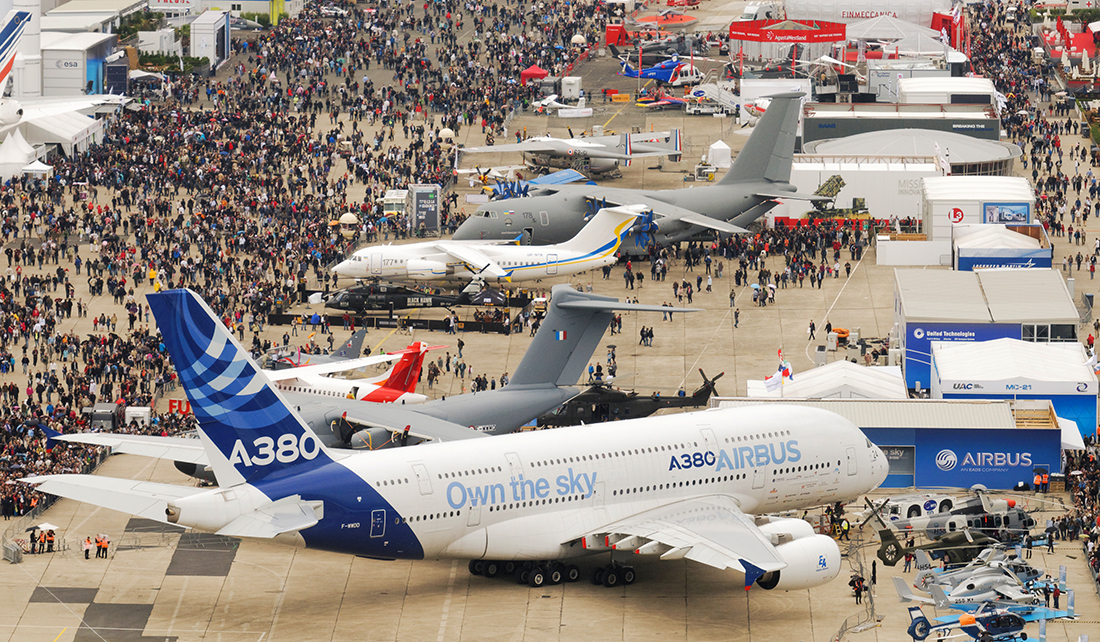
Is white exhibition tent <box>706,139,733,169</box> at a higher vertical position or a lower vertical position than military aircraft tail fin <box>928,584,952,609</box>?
higher

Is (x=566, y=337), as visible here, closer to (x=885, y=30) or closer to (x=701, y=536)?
(x=701, y=536)

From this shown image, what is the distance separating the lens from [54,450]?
72000mm

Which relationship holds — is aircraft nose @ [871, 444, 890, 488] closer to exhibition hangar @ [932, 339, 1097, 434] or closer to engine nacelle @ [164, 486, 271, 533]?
exhibition hangar @ [932, 339, 1097, 434]

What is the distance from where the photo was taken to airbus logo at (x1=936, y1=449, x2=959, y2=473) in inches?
2746

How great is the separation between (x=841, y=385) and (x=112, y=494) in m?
34.8

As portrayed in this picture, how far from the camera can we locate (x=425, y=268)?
10125 cm

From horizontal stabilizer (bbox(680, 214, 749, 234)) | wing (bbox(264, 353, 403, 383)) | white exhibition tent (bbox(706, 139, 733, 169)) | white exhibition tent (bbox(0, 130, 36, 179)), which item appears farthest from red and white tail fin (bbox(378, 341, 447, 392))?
white exhibition tent (bbox(706, 139, 733, 169))

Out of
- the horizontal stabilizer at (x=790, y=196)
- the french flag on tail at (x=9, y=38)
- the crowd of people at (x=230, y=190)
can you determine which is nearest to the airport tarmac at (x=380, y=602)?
the crowd of people at (x=230, y=190)

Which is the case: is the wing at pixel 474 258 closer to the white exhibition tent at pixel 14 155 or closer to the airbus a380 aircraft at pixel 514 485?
the white exhibition tent at pixel 14 155

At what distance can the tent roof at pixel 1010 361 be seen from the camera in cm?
7631

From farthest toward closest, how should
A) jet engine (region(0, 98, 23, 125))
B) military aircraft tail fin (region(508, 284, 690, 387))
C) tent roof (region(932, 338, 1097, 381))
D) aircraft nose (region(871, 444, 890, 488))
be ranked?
jet engine (region(0, 98, 23, 125)), tent roof (region(932, 338, 1097, 381)), military aircraft tail fin (region(508, 284, 690, 387)), aircraft nose (region(871, 444, 890, 488))

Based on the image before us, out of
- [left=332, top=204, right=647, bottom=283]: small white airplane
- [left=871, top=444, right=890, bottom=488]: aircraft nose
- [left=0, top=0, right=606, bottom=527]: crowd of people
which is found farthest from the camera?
[left=332, top=204, right=647, bottom=283]: small white airplane

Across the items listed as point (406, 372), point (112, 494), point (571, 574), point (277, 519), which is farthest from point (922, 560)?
point (112, 494)

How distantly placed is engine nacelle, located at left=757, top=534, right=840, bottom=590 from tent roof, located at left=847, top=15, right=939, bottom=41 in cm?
11746
